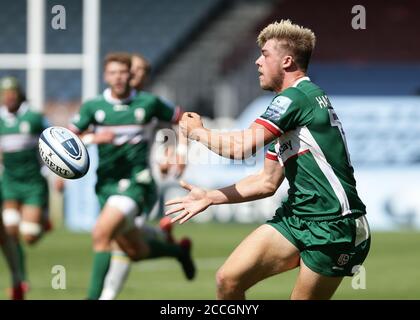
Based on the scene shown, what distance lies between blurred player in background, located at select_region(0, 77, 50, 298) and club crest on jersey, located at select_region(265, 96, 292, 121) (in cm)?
753

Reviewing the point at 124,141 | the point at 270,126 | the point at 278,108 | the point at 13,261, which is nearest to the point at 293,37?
the point at 278,108

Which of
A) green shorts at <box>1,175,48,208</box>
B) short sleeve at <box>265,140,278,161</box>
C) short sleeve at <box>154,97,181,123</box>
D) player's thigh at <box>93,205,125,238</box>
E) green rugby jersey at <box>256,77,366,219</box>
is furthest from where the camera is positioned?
green shorts at <box>1,175,48,208</box>

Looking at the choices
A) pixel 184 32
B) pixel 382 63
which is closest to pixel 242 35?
pixel 184 32

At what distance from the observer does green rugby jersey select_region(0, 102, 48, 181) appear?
43.4ft

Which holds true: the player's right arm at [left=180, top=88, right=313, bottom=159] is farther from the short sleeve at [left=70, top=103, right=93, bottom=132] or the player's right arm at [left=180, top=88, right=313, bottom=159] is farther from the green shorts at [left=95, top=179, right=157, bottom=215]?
the short sleeve at [left=70, top=103, right=93, bottom=132]

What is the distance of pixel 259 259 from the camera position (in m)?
6.12

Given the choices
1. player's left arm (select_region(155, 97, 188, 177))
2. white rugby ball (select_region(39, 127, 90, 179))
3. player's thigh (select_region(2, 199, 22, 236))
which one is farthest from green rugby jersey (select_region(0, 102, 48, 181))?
white rugby ball (select_region(39, 127, 90, 179))

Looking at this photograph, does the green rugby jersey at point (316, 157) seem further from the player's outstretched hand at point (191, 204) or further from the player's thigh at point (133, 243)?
the player's thigh at point (133, 243)

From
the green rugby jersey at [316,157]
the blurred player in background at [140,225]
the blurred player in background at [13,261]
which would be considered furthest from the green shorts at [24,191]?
the green rugby jersey at [316,157]

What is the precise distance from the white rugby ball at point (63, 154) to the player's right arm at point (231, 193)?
61.3 inches

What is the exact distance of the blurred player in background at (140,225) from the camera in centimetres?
926

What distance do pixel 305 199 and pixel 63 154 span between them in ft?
6.85

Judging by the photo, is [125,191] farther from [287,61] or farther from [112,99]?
[287,61]

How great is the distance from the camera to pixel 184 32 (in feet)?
86.9
